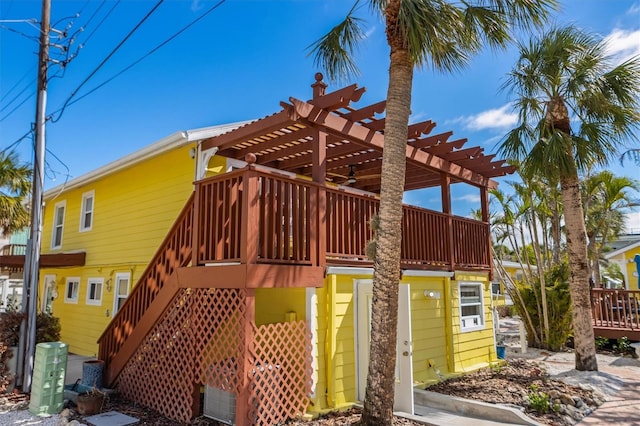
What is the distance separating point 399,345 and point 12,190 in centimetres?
1542

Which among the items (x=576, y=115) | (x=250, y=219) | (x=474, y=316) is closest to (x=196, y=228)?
(x=250, y=219)

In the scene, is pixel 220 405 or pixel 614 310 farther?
pixel 614 310

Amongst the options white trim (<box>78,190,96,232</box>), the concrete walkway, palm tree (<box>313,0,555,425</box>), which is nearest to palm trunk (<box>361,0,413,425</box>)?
palm tree (<box>313,0,555,425</box>)

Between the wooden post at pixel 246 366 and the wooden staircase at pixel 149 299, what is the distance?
164cm

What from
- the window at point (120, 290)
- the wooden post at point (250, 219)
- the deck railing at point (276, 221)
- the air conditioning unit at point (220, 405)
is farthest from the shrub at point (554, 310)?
the window at point (120, 290)

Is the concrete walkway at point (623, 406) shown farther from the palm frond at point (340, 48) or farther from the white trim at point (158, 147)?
the white trim at point (158, 147)

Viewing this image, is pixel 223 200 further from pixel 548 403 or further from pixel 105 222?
pixel 105 222

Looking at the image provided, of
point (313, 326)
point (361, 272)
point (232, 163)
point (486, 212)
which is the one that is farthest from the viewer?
point (486, 212)

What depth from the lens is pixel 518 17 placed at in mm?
6156

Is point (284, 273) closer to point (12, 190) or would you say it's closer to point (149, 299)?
point (149, 299)

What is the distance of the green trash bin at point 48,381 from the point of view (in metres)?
6.31

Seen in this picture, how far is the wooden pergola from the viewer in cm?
646

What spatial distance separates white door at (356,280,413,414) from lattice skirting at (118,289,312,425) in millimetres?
1070

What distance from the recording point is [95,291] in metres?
12.0
